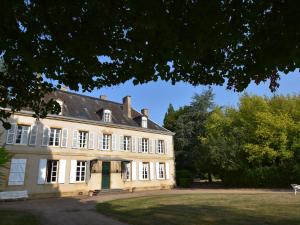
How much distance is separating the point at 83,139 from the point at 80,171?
2.60 m

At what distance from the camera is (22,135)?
758 inches

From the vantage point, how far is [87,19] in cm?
419

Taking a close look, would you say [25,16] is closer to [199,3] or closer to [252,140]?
[199,3]

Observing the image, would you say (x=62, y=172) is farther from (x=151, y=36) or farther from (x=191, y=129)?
(x=151, y=36)

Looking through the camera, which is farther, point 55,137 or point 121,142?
point 121,142

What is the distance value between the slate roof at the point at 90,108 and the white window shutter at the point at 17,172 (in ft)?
16.1

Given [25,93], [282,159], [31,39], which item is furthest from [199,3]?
[282,159]

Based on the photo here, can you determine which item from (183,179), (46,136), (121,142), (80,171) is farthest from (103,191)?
(183,179)

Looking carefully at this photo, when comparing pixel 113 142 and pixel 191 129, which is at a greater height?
pixel 191 129

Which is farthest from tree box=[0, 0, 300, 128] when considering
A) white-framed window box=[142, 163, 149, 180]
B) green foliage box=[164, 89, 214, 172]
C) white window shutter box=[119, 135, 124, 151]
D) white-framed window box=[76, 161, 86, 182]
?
green foliage box=[164, 89, 214, 172]

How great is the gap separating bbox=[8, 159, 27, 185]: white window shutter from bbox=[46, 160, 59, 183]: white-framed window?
1.89m

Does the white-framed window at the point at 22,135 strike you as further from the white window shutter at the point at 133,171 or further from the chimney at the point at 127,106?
the chimney at the point at 127,106

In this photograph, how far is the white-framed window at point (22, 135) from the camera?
19141 millimetres

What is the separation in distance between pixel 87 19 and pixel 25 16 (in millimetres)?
924
